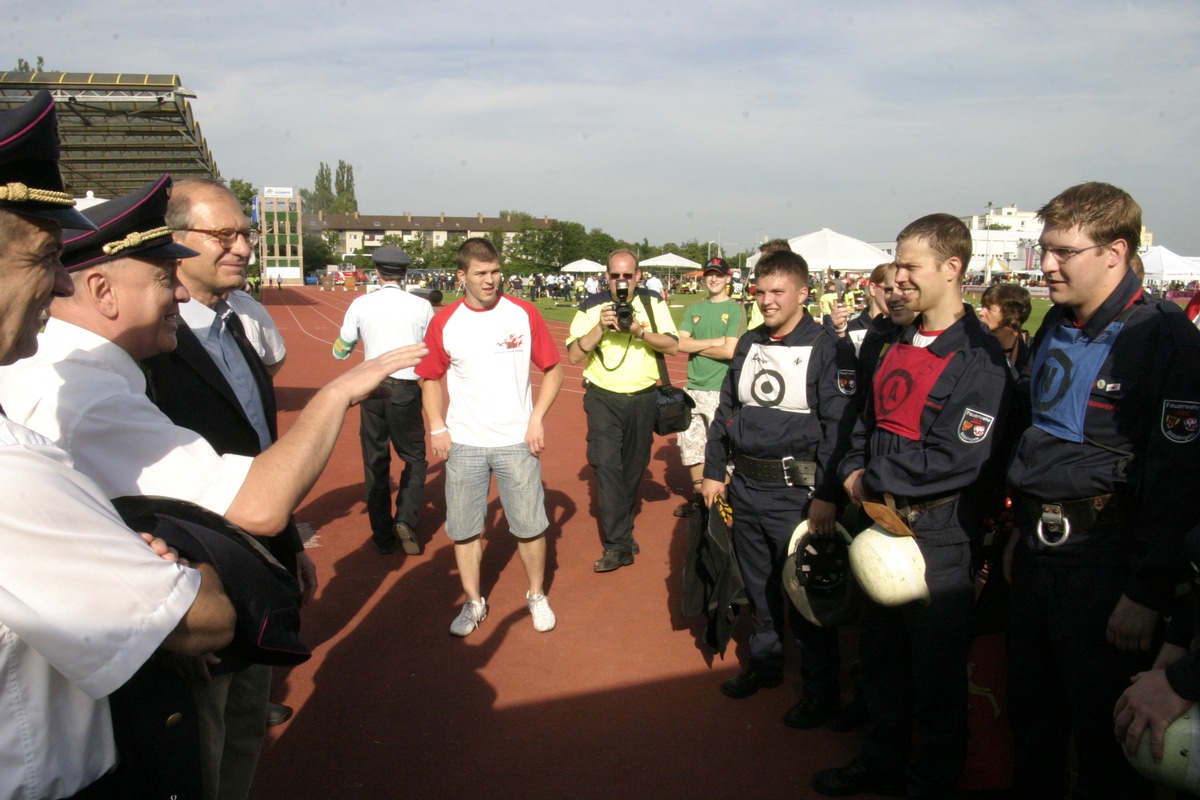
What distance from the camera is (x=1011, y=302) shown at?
5566mm

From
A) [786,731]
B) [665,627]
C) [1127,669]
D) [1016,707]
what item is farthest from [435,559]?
[1127,669]

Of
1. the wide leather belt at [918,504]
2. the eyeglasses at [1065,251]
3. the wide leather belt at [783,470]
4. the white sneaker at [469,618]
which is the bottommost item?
the white sneaker at [469,618]

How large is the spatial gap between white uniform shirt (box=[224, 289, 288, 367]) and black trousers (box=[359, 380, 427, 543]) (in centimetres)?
200

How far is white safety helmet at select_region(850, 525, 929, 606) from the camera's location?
2965 mm

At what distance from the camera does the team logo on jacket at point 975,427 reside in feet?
9.80

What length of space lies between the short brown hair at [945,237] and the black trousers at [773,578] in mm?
1351

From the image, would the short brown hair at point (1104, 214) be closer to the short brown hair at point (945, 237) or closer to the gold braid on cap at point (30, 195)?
the short brown hair at point (945, 237)

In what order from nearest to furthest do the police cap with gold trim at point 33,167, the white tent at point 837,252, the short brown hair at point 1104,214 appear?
1. the police cap with gold trim at point 33,167
2. the short brown hair at point 1104,214
3. the white tent at point 837,252

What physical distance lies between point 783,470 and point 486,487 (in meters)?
1.96

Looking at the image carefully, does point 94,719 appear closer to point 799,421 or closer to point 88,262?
point 88,262

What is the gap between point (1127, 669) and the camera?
8.54 ft

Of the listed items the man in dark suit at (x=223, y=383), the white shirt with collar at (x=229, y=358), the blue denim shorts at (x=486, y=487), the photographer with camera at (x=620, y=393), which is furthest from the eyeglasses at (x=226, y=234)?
the photographer with camera at (x=620, y=393)

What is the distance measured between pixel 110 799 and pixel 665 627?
380 cm

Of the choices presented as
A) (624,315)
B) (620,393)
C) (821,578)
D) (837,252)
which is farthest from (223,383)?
(837,252)
